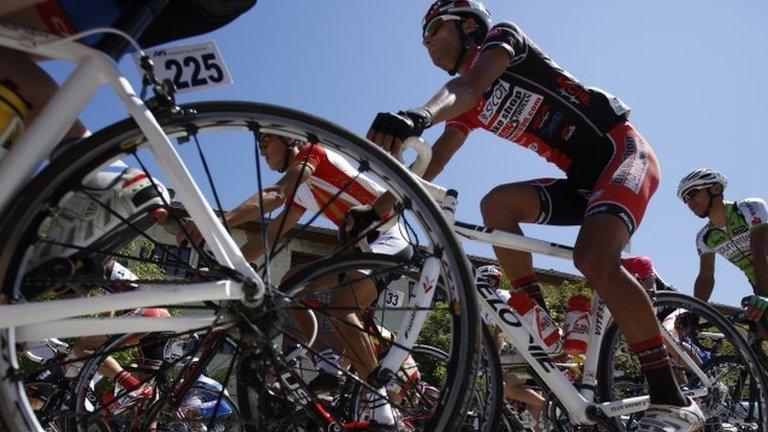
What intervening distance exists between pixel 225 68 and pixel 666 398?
2.65 meters

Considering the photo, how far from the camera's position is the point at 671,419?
3.58 m

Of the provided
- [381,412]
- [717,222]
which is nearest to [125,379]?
[381,412]

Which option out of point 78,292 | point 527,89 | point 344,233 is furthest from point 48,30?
point 527,89

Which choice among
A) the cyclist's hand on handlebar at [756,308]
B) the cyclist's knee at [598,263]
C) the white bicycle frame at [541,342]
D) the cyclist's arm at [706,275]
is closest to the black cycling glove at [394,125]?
→ the white bicycle frame at [541,342]

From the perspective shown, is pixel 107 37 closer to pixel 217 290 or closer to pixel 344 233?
pixel 217 290

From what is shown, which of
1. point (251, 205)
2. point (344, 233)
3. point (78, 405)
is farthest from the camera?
point (251, 205)

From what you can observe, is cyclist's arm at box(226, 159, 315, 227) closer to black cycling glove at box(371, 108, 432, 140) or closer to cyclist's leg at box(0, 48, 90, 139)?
black cycling glove at box(371, 108, 432, 140)

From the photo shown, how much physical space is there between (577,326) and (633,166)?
0.98 meters

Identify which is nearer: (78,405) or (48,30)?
(48,30)

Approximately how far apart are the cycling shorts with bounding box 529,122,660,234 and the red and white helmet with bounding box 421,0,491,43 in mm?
981

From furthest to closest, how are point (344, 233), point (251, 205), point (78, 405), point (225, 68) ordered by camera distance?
point (251, 205), point (78, 405), point (344, 233), point (225, 68)

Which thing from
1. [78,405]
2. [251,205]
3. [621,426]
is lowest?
[78,405]

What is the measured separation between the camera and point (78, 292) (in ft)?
7.63

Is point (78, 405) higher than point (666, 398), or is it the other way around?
point (666, 398)
